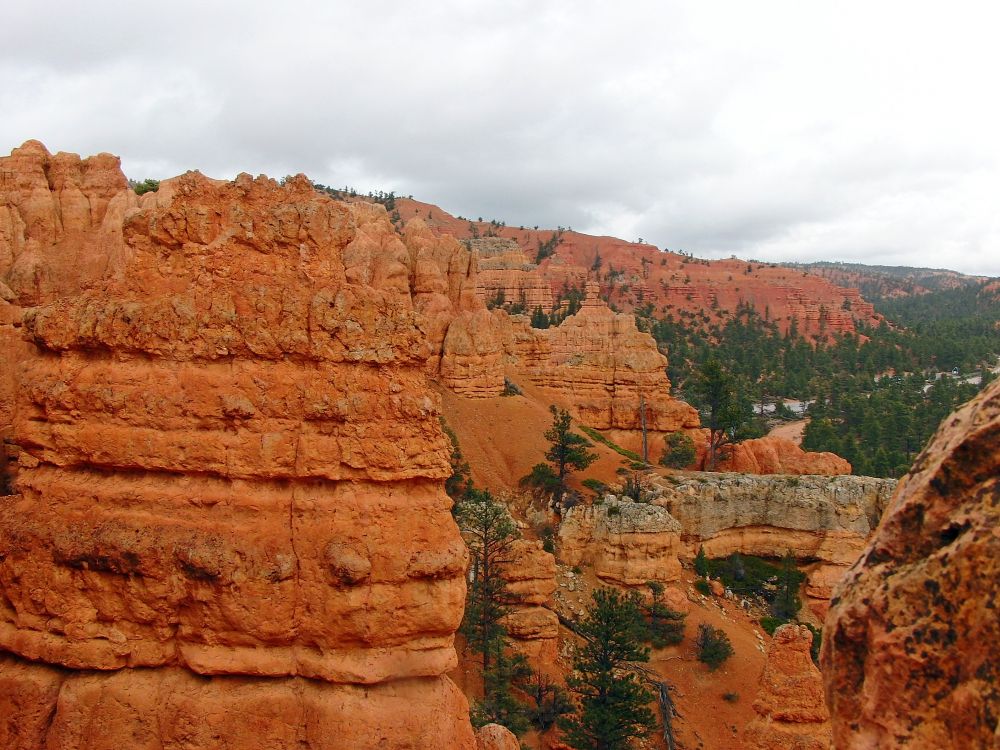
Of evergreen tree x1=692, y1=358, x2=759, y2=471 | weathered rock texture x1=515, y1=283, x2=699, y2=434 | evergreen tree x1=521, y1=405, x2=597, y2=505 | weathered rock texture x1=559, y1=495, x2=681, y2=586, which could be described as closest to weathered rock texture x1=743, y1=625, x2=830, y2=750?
weathered rock texture x1=559, y1=495, x2=681, y2=586

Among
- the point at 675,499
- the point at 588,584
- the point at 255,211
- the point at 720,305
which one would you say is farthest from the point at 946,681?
the point at 720,305

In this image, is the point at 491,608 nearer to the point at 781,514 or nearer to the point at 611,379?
the point at 781,514

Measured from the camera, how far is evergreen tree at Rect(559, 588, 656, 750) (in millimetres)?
19672

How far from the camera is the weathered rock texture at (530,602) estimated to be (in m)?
24.3

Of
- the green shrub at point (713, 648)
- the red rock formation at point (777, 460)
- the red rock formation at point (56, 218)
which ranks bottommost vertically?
the green shrub at point (713, 648)

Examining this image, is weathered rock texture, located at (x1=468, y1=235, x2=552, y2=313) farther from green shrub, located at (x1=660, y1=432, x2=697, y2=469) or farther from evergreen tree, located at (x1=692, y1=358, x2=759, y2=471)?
green shrub, located at (x1=660, y1=432, x2=697, y2=469)

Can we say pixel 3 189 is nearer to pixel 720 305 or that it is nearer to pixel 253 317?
pixel 253 317

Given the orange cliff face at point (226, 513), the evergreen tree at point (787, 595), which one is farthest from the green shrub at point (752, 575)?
the orange cliff face at point (226, 513)

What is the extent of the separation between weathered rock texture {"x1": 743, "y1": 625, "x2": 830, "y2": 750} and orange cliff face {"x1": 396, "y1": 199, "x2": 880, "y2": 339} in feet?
291

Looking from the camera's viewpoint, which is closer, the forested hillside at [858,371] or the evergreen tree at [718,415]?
the evergreen tree at [718,415]

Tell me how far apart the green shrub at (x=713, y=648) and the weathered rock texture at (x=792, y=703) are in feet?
36.9

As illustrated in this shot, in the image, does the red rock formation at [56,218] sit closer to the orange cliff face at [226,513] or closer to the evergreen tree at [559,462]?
the orange cliff face at [226,513]

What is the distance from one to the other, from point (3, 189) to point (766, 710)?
3183 centimetres

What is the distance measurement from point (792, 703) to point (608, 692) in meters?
6.13
